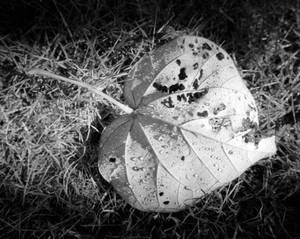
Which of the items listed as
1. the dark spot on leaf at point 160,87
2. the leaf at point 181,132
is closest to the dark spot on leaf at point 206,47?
the leaf at point 181,132

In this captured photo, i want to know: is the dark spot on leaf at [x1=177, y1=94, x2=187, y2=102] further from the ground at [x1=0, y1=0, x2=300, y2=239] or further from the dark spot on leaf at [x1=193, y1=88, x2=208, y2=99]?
the ground at [x1=0, y1=0, x2=300, y2=239]

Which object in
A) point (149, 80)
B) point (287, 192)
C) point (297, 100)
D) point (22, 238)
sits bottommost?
point (22, 238)

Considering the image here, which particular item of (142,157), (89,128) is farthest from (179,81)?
(89,128)

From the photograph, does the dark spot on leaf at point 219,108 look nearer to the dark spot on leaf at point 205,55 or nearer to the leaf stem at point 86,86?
the dark spot on leaf at point 205,55

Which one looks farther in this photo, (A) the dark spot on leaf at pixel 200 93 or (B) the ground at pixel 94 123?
(B) the ground at pixel 94 123

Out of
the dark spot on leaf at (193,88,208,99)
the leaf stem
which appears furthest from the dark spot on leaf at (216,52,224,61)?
the leaf stem

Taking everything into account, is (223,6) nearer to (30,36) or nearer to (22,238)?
(30,36)
